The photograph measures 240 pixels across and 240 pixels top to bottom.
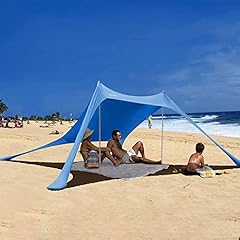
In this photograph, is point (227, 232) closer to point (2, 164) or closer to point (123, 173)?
point (123, 173)

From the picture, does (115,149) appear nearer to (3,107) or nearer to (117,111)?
(117,111)

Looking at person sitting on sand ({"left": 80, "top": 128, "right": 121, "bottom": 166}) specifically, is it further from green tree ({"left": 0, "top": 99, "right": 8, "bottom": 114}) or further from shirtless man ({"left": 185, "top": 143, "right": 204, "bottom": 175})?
green tree ({"left": 0, "top": 99, "right": 8, "bottom": 114})

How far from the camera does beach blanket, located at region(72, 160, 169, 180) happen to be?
7.29 m

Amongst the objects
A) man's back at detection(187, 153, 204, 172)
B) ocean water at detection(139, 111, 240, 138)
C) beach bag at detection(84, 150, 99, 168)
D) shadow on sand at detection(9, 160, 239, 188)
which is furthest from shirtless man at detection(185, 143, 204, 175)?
ocean water at detection(139, 111, 240, 138)

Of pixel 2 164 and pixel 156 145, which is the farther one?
pixel 156 145

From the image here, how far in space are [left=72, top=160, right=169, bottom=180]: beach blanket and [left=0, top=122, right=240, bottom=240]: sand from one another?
243 mm

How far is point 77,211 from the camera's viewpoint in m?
5.02

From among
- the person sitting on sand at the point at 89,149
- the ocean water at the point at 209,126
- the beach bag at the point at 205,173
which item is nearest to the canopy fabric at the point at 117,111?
the person sitting on sand at the point at 89,149

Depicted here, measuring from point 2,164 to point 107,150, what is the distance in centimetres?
201

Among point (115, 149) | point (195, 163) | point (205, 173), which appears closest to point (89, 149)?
point (115, 149)

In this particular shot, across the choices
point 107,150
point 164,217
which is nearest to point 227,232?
point 164,217

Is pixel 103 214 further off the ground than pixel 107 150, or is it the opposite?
pixel 107 150

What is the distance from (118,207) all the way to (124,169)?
2.47 m

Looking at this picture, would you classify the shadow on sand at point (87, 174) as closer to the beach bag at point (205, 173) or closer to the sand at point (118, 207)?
the sand at point (118, 207)
